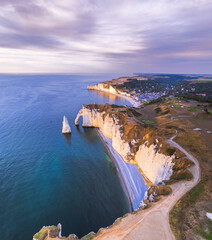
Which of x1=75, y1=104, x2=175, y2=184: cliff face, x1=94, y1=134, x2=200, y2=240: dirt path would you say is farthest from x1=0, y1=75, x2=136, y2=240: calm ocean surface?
x1=94, y1=134, x2=200, y2=240: dirt path

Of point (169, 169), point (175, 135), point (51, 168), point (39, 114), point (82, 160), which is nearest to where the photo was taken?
point (169, 169)

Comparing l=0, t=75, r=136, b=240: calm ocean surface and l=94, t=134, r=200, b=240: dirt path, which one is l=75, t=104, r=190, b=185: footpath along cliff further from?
l=0, t=75, r=136, b=240: calm ocean surface

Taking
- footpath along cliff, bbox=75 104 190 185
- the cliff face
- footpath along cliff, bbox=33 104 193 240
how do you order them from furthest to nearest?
the cliff face
footpath along cliff, bbox=75 104 190 185
footpath along cliff, bbox=33 104 193 240

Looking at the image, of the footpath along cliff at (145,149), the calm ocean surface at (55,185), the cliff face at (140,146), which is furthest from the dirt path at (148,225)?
the calm ocean surface at (55,185)

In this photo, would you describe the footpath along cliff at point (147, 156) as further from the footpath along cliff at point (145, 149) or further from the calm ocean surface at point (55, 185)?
the calm ocean surface at point (55, 185)

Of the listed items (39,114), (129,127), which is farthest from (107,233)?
(39,114)

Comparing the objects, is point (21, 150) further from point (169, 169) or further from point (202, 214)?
point (202, 214)
